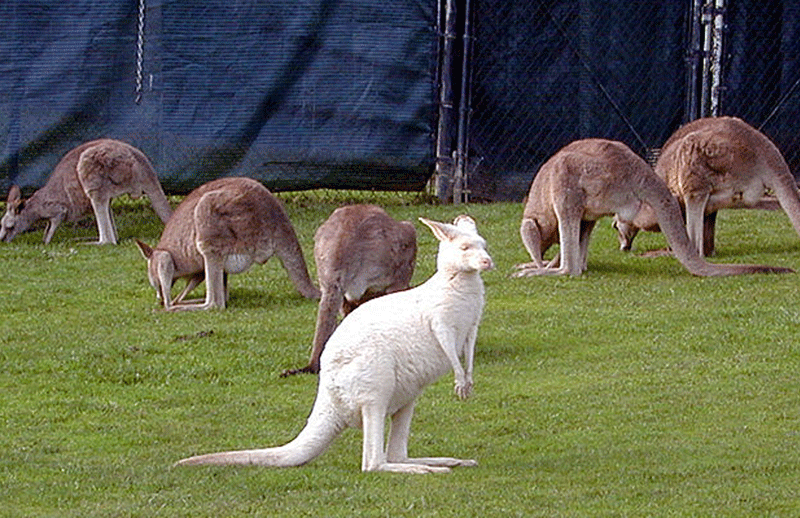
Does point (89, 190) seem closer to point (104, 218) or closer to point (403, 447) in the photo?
point (104, 218)

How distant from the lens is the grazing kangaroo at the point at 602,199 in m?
10.9

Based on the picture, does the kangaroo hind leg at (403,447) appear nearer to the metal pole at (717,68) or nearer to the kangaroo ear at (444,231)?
the kangaroo ear at (444,231)

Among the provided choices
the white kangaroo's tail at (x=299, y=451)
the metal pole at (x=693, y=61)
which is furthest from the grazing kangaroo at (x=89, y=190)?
the white kangaroo's tail at (x=299, y=451)

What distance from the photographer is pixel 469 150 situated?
1408 cm

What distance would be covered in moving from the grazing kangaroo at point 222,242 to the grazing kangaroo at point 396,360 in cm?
400

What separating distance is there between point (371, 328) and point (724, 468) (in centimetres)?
148

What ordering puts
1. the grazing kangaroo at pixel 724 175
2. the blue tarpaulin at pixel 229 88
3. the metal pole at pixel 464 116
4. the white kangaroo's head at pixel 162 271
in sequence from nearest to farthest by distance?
the white kangaroo's head at pixel 162 271, the grazing kangaroo at pixel 724 175, the blue tarpaulin at pixel 229 88, the metal pole at pixel 464 116

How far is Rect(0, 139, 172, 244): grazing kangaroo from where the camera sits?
12.6 metres

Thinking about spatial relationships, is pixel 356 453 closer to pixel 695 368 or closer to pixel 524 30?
pixel 695 368

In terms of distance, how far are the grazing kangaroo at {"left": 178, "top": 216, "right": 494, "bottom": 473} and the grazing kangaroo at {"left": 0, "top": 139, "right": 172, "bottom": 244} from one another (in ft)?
21.7

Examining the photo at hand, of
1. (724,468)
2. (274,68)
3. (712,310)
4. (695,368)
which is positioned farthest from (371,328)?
(274,68)

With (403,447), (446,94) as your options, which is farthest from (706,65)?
(403,447)

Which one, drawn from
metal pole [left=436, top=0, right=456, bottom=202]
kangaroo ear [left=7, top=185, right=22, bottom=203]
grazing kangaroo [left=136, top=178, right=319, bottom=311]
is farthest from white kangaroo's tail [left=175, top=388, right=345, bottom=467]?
metal pole [left=436, top=0, right=456, bottom=202]

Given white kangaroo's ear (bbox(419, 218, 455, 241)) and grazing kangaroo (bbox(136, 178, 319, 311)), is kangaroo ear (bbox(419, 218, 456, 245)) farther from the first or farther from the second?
grazing kangaroo (bbox(136, 178, 319, 311))
